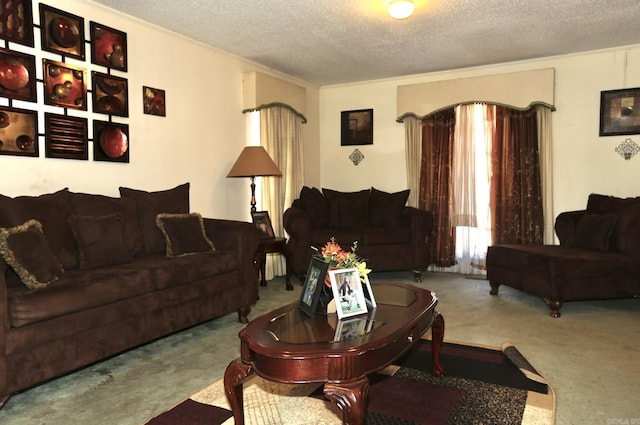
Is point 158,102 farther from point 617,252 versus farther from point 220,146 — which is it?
point 617,252

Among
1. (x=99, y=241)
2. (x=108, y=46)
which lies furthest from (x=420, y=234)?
(x=108, y=46)

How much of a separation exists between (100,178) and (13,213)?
961mm

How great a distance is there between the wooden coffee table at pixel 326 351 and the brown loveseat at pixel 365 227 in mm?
2558

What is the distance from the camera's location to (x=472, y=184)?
18.0 ft

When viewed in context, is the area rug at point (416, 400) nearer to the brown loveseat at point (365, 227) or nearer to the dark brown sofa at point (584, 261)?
the dark brown sofa at point (584, 261)

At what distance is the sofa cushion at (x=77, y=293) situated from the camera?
7.32 ft

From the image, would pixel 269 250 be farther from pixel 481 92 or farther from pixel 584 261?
pixel 481 92

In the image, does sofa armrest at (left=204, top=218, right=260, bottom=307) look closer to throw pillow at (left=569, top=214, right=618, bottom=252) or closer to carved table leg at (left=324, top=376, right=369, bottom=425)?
carved table leg at (left=324, top=376, right=369, bottom=425)

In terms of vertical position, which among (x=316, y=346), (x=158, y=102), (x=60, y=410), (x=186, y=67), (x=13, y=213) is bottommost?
(x=60, y=410)

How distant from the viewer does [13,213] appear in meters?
2.66

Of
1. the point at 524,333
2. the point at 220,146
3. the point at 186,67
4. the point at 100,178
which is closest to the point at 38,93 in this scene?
the point at 100,178

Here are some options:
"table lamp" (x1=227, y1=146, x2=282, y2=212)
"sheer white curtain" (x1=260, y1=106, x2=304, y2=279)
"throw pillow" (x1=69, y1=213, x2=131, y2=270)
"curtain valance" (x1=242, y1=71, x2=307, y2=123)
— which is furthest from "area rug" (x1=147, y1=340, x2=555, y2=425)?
"curtain valance" (x1=242, y1=71, x2=307, y2=123)

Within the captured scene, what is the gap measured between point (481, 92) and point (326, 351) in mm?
4498

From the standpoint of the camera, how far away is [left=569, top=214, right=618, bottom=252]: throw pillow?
4070mm
